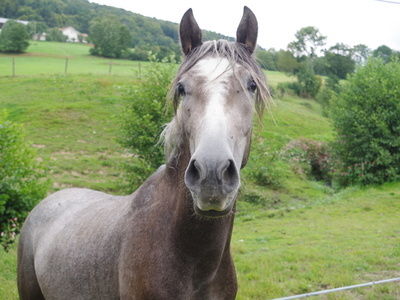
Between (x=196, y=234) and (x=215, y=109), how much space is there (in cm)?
78

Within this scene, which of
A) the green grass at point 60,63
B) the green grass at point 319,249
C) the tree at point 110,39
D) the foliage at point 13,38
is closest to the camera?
the green grass at point 319,249

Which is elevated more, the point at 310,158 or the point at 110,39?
the point at 110,39

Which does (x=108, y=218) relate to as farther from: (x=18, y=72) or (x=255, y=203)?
(x=18, y=72)

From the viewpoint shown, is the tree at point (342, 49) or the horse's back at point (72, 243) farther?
the tree at point (342, 49)

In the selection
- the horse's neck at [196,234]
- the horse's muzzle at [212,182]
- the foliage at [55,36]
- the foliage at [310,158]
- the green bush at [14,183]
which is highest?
the foliage at [55,36]

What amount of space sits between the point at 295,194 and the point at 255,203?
351cm

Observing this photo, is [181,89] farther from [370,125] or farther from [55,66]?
[55,66]

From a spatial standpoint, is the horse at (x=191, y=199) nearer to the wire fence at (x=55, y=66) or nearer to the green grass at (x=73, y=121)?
the green grass at (x=73, y=121)

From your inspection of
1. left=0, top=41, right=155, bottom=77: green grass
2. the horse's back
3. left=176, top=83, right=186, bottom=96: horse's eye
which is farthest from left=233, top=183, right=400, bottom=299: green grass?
left=0, top=41, right=155, bottom=77: green grass

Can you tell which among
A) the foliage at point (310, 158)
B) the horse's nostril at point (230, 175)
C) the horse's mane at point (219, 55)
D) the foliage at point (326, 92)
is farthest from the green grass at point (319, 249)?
the foliage at point (326, 92)

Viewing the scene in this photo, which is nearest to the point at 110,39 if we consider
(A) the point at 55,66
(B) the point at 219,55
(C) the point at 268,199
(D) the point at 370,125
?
(A) the point at 55,66

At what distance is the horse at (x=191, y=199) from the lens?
6.23 feet

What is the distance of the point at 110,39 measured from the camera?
2276 inches

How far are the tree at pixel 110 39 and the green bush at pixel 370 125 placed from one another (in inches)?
1625
